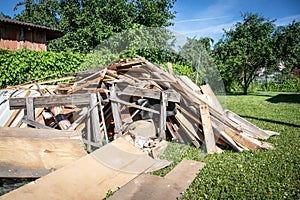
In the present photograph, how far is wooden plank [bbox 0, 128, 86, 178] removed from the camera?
10.3ft

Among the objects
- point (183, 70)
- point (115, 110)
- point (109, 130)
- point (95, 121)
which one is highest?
point (183, 70)

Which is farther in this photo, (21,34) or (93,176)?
(21,34)

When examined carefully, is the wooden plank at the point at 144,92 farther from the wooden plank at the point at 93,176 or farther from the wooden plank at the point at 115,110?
the wooden plank at the point at 93,176

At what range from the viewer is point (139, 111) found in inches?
209

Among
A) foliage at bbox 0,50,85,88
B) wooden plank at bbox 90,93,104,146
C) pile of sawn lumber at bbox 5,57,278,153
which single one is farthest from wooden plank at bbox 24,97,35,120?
foliage at bbox 0,50,85,88

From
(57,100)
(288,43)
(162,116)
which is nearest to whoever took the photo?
(57,100)

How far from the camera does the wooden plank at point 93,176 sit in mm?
2668

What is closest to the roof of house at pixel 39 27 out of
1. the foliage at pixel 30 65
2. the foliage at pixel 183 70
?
the foliage at pixel 30 65

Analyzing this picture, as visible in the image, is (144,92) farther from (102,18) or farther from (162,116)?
(102,18)

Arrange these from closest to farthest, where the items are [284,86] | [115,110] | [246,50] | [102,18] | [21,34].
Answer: [115,110], [21,34], [246,50], [102,18], [284,86]

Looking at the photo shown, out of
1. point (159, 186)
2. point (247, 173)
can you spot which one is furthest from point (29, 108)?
point (247, 173)

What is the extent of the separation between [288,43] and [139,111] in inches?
772

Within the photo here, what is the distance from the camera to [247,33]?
780 inches

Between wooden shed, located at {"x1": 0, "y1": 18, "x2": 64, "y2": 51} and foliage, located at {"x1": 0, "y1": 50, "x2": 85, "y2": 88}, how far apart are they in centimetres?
749
